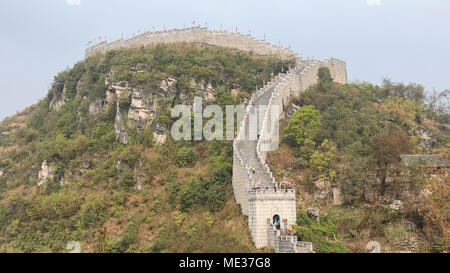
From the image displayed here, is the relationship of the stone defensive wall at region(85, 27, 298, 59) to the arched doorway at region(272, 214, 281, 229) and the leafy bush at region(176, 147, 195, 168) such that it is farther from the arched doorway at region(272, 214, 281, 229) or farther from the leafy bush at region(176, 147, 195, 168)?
the arched doorway at region(272, 214, 281, 229)

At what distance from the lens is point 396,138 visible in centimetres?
2800

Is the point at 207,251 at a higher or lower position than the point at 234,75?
lower

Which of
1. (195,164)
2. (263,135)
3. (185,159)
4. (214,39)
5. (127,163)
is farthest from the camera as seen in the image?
(214,39)

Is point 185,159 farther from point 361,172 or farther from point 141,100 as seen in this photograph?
point 361,172

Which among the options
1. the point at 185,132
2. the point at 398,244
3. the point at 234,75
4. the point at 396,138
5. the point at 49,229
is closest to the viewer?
the point at 398,244

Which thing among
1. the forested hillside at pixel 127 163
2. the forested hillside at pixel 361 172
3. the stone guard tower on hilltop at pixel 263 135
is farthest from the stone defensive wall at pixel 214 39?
the forested hillside at pixel 361 172

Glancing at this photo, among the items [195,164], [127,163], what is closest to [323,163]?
[195,164]

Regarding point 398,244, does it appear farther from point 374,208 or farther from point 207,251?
point 207,251

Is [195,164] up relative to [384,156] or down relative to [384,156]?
up

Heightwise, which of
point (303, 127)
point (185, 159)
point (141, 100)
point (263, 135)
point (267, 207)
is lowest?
point (267, 207)

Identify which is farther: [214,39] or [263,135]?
[214,39]

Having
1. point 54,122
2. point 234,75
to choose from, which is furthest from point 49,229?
point 234,75

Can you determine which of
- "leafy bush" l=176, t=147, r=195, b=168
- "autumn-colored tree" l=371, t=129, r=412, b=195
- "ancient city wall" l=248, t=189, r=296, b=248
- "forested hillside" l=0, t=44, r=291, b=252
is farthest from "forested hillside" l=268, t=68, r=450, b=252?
"leafy bush" l=176, t=147, r=195, b=168
